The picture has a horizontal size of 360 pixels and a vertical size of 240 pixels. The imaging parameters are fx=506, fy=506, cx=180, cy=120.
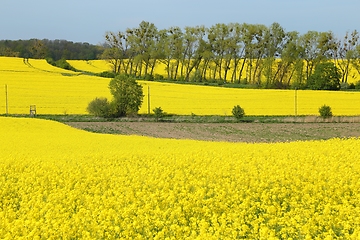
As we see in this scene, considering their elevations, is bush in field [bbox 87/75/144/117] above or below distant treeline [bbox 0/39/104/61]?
below

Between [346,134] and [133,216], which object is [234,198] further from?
[346,134]

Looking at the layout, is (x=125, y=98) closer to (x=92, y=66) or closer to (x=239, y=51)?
(x=239, y=51)

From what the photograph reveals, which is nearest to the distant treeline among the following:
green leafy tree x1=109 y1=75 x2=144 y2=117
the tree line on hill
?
the tree line on hill

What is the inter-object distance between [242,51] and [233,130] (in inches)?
1374

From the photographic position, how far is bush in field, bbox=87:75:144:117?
3684cm

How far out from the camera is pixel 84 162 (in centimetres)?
1323

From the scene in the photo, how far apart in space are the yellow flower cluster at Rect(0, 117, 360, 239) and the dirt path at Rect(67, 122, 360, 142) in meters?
14.2

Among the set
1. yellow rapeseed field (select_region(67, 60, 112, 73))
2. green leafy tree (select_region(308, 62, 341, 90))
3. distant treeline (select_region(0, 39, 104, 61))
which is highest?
distant treeline (select_region(0, 39, 104, 61))

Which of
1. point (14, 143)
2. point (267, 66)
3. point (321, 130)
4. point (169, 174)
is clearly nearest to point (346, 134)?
point (321, 130)

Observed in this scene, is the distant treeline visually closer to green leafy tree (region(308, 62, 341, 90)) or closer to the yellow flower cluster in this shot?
green leafy tree (region(308, 62, 341, 90))

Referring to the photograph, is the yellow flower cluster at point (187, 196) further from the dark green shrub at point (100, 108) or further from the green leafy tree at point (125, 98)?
the green leafy tree at point (125, 98)

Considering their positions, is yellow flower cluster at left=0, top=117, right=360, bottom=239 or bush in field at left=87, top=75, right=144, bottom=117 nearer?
yellow flower cluster at left=0, top=117, right=360, bottom=239

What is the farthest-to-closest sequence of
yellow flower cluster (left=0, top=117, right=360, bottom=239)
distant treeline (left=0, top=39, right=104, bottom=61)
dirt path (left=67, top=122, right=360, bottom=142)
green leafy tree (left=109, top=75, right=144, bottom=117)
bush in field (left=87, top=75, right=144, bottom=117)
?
distant treeline (left=0, top=39, right=104, bottom=61), green leafy tree (left=109, top=75, right=144, bottom=117), bush in field (left=87, top=75, right=144, bottom=117), dirt path (left=67, top=122, right=360, bottom=142), yellow flower cluster (left=0, top=117, right=360, bottom=239)

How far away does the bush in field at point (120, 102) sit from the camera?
121ft
